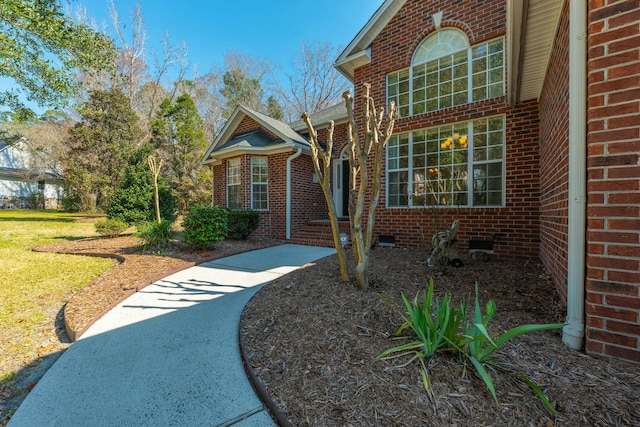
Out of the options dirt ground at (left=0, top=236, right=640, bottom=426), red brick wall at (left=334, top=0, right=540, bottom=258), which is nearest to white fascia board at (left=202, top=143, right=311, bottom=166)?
red brick wall at (left=334, top=0, right=540, bottom=258)

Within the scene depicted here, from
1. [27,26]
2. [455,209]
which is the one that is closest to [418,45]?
[455,209]

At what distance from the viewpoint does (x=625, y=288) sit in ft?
5.81

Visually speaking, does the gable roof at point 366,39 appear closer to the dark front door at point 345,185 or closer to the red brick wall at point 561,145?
the dark front door at point 345,185

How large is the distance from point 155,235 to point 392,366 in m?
6.81

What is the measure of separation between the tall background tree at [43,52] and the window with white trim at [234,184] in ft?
16.1

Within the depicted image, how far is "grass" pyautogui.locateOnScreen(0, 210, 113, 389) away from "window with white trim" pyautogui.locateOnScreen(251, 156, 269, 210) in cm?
464

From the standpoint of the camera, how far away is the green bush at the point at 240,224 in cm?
844

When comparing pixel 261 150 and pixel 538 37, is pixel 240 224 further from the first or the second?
pixel 538 37

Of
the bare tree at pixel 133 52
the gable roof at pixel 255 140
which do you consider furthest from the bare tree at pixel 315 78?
the gable roof at pixel 255 140

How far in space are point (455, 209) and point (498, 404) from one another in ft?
17.0

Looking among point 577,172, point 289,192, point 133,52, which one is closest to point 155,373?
point 577,172

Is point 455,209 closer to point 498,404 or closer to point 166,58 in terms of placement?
point 498,404

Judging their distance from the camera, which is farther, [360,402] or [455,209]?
[455,209]

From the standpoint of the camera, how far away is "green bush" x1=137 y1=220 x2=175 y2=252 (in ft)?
22.4
